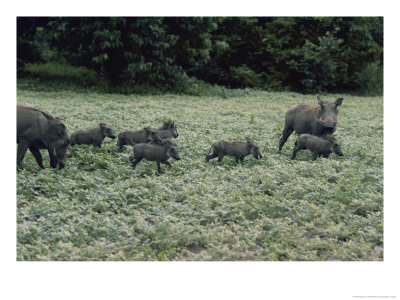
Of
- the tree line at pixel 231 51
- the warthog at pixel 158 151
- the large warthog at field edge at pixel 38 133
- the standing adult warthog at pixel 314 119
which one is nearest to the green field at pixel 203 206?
the warthog at pixel 158 151

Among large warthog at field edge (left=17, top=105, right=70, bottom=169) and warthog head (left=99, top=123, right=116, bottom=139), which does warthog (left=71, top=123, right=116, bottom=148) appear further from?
large warthog at field edge (left=17, top=105, right=70, bottom=169)

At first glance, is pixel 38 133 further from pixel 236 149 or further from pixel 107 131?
pixel 236 149

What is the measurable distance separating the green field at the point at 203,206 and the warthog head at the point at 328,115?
614mm

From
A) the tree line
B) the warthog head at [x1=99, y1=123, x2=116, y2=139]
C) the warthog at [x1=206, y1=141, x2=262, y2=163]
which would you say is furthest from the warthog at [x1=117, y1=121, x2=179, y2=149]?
the tree line

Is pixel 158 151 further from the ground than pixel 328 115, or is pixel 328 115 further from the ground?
pixel 328 115

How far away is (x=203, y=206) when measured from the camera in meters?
6.44

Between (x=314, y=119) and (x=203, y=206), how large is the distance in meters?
3.64

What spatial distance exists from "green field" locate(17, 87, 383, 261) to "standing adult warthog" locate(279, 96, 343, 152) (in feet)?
1.74

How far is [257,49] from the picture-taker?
2478cm

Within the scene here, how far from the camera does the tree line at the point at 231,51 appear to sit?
61.9 ft

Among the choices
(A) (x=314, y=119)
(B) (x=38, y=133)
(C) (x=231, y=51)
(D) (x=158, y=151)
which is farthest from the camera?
(C) (x=231, y=51)

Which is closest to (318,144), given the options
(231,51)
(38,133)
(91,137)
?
(91,137)

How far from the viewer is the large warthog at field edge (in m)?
7.36

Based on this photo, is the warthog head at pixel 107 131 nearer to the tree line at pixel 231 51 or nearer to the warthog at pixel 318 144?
the warthog at pixel 318 144
